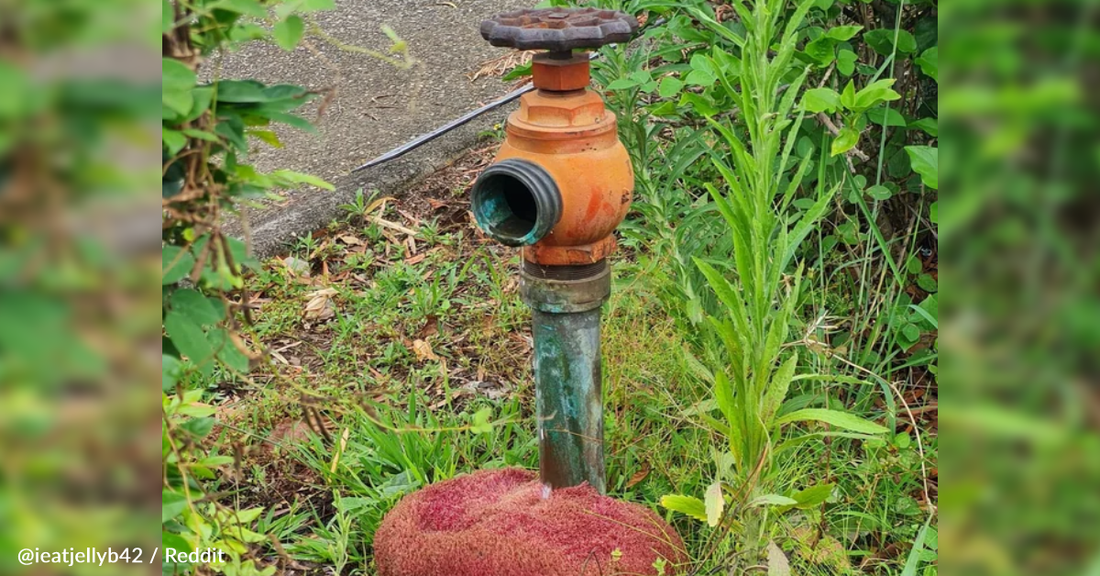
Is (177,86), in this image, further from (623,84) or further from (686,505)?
(623,84)

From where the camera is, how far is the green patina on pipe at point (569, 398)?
1.90 meters

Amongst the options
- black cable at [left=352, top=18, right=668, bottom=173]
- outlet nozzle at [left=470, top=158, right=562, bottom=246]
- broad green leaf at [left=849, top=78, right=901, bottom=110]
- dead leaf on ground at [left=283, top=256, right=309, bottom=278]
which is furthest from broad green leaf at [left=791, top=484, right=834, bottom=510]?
black cable at [left=352, top=18, right=668, bottom=173]

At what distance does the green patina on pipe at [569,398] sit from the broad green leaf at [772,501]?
1.36 ft

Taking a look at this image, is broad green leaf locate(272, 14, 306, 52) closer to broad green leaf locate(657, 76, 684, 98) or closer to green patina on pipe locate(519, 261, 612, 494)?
green patina on pipe locate(519, 261, 612, 494)

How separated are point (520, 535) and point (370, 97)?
2.70m

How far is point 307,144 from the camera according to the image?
12.8ft

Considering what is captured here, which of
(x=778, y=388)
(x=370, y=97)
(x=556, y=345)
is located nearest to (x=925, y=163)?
(x=778, y=388)

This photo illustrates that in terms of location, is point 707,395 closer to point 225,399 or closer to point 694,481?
point 694,481

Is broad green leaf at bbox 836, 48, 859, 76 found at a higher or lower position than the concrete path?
higher

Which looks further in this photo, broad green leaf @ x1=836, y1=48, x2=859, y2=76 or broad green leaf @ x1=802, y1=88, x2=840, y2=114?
broad green leaf @ x1=836, y1=48, x2=859, y2=76

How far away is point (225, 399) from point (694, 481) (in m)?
1.31

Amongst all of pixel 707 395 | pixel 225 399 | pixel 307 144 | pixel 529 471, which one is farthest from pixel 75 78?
pixel 307 144

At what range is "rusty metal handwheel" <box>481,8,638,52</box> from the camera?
1645 mm

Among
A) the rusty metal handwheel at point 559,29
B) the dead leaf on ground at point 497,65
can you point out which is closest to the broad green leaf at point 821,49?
the rusty metal handwheel at point 559,29
